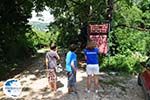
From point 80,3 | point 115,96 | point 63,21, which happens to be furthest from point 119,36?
point 115,96

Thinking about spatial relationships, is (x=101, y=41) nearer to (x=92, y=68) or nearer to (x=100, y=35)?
(x=100, y=35)

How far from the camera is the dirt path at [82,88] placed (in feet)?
37.2

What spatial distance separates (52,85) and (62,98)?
0.83 metres

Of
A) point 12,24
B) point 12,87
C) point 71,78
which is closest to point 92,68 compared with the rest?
point 71,78

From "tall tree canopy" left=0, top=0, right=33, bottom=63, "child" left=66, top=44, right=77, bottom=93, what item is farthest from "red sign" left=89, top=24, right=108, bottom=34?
"tall tree canopy" left=0, top=0, right=33, bottom=63

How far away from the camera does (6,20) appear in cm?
1878

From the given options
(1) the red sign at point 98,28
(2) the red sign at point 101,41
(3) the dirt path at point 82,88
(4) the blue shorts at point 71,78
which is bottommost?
(3) the dirt path at point 82,88

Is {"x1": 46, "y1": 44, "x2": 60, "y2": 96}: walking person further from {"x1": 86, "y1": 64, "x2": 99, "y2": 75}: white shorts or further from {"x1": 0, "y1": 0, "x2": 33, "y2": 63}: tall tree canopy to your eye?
{"x1": 0, "y1": 0, "x2": 33, "y2": 63}: tall tree canopy

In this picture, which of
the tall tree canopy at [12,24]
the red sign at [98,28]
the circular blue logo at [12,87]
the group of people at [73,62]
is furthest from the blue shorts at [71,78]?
the tall tree canopy at [12,24]

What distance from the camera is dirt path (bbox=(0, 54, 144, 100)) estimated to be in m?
11.3

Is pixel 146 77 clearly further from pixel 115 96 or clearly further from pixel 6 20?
pixel 6 20

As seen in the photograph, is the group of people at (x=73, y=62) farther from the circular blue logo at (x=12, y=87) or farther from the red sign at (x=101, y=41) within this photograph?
the red sign at (x=101, y=41)

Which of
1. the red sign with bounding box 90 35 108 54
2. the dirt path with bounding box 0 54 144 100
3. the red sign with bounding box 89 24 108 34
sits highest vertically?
the red sign with bounding box 89 24 108 34

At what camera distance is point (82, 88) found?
1207 centimetres
